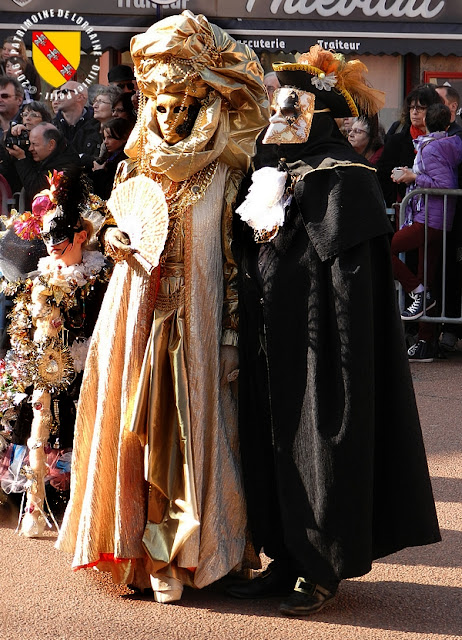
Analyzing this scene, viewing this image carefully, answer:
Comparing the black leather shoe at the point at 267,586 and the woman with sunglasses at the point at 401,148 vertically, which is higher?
the woman with sunglasses at the point at 401,148

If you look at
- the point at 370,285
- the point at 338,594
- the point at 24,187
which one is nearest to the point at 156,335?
the point at 370,285

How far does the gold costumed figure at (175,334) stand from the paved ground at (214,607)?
0.14 meters

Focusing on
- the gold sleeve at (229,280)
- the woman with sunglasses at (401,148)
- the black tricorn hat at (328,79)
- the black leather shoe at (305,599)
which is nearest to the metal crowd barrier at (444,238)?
the woman with sunglasses at (401,148)

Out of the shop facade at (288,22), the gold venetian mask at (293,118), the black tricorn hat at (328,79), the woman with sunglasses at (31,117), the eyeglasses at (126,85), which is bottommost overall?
the gold venetian mask at (293,118)

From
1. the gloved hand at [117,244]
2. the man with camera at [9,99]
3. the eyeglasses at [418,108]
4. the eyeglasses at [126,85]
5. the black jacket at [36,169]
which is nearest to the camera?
the gloved hand at [117,244]

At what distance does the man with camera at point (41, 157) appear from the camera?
808 centimetres

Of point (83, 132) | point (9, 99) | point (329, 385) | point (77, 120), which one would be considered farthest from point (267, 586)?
point (9, 99)

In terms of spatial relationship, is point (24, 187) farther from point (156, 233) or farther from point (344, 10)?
point (156, 233)

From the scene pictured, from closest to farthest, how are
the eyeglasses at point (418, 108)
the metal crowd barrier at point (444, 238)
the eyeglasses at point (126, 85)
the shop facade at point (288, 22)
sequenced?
the eyeglasses at point (126, 85) → the metal crowd barrier at point (444, 238) → the eyeglasses at point (418, 108) → the shop facade at point (288, 22)

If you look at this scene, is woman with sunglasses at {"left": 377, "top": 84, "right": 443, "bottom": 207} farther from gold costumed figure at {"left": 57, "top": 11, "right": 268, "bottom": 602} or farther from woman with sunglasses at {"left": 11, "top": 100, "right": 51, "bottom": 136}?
gold costumed figure at {"left": 57, "top": 11, "right": 268, "bottom": 602}

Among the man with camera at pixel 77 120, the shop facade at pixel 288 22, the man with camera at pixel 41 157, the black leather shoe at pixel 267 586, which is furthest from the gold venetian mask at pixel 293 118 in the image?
the shop facade at pixel 288 22

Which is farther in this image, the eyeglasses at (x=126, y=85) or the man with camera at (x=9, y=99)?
the man with camera at (x=9, y=99)

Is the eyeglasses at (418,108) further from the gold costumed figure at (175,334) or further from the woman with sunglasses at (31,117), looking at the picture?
the gold costumed figure at (175,334)

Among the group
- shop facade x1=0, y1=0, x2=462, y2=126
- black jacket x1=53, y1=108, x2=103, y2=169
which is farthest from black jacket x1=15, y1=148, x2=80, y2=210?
shop facade x1=0, y1=0, x2=462, y2=126
